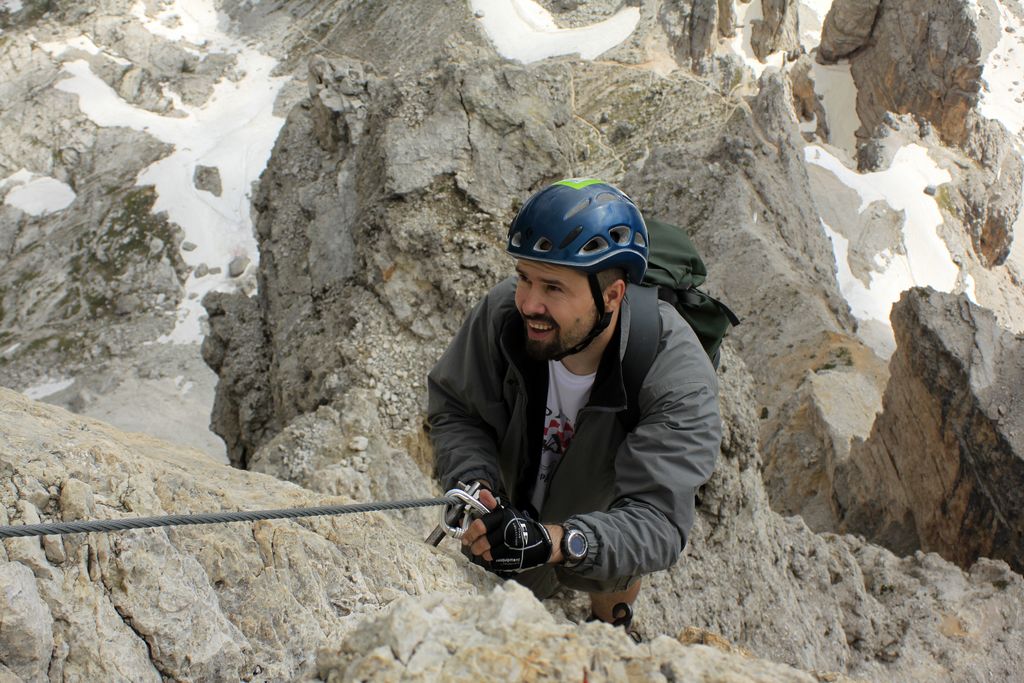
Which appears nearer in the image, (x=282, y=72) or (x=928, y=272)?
(x=928, y=272)

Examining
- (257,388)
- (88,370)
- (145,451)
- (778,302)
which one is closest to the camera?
(145,451)

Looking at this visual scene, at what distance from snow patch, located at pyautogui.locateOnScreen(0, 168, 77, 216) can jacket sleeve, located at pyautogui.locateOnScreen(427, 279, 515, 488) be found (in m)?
46.1

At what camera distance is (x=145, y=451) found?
4.96 m

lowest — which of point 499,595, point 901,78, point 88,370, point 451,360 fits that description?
point 88,370

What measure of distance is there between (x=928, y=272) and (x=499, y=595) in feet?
169

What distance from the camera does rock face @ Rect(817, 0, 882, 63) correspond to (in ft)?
237

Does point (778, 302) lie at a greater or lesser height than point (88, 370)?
greater

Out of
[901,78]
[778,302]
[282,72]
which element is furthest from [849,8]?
[778,302]

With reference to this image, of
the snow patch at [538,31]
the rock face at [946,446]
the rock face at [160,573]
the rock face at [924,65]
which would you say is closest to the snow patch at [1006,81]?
the rock face at [924,65]

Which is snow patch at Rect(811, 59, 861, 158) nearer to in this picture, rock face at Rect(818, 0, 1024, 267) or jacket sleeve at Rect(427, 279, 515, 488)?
rock face at Rect(818, 0, 1024, 267)

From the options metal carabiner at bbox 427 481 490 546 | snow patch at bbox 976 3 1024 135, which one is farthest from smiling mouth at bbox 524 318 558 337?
snow patch at bbox 976 3 1024 135

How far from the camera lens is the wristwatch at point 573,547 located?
4.30 m

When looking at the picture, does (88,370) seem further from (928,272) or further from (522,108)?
(928,272)

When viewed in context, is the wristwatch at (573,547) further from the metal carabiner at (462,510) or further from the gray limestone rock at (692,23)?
the gray limestone rock at (692,23)
